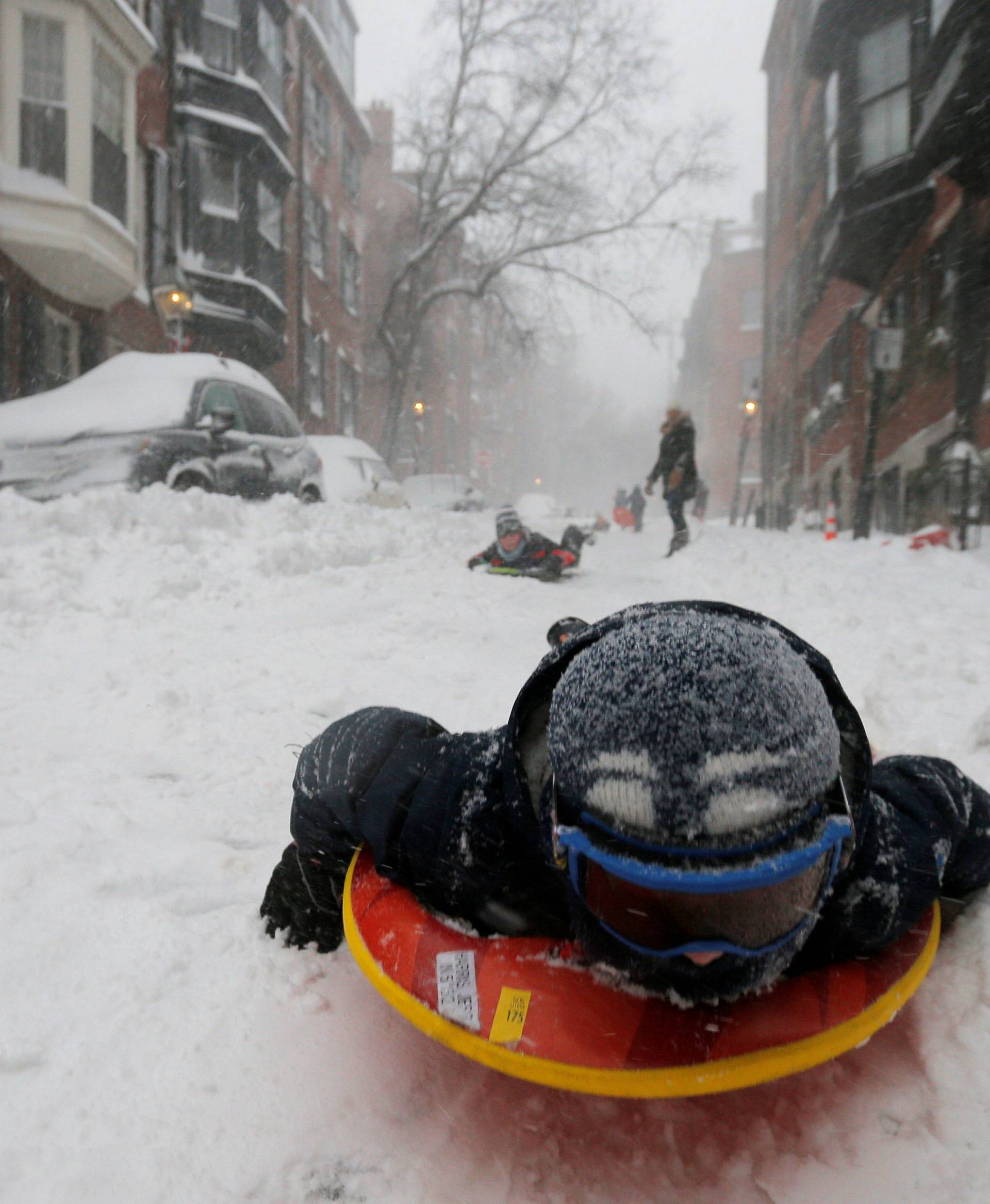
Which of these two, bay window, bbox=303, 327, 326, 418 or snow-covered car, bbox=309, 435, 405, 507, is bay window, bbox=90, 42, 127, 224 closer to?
snow-covered car, bbox=309, 435, 405, 507

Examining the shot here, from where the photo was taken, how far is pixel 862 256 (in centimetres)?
1334

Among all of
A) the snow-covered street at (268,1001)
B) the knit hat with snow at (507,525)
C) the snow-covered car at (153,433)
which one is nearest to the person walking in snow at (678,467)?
the knit hat with snow at (507,525)

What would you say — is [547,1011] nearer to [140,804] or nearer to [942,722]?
[140,804]

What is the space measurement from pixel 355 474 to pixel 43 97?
666cm

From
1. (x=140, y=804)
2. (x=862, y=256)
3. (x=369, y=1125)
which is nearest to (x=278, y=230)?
(x=862, y=256)

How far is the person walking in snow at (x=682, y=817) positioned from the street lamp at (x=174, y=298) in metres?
13.7

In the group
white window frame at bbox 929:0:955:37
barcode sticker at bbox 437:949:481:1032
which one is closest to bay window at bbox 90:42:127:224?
white window frame at bbox 929:0:955:37

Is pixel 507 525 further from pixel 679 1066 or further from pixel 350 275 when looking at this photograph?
pixel 350 275

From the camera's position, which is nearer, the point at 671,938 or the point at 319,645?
the point at 671,938

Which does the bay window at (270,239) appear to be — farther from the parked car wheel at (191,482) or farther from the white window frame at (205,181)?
the parked car wheel at (191,482)

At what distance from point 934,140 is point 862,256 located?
332 centimetres

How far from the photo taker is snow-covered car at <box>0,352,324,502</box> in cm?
722

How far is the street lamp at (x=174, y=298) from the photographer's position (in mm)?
13383

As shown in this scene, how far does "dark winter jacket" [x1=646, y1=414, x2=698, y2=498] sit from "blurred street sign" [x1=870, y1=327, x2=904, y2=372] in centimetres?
234
